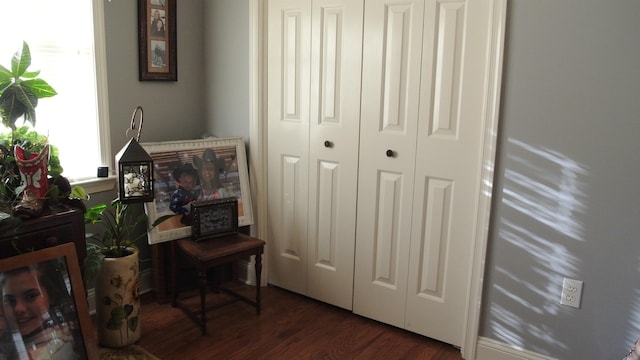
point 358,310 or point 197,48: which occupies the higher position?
point 197,48

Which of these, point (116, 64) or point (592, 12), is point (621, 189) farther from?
point (116, 64)

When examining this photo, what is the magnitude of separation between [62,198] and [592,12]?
2315mm

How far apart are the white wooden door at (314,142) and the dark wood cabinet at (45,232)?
4.16 ft

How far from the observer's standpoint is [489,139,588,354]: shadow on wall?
85.8 inches

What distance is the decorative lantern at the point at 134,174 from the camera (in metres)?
2.37

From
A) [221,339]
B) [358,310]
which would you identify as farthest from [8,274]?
[358,310]

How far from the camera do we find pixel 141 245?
3.07 metres

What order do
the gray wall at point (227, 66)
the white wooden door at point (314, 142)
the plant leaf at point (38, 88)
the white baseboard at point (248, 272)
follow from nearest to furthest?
the plant leaf at point (38, 88) → the white wooden door at point (314, 142) → the gray wall at point (227, 66) → the white baseboard at point (248, 272)

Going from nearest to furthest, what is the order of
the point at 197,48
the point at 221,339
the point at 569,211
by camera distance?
the point at 569,211 < the point at 221,339 < the point at 197,48

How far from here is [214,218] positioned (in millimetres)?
2867

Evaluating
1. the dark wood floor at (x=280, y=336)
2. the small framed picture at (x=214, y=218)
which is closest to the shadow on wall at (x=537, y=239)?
the dark wood floor at (x=280, y=336)

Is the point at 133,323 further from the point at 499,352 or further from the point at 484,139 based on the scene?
the point at 484,139

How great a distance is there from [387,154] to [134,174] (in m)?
1.26

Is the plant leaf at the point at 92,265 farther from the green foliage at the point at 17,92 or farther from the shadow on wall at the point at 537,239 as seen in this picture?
the shadow on wall at the point at 537,239
